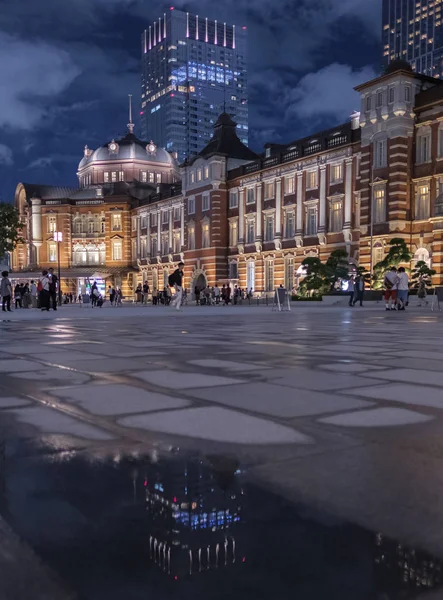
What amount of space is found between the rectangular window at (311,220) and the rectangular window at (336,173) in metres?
2.74

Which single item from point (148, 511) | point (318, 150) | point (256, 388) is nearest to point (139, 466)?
point (148, 511)

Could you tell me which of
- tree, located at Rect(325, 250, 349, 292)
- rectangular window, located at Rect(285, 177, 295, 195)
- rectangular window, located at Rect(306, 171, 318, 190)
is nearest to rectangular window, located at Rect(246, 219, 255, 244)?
rectangular window, located at Rect(285, 177, 295, 195)

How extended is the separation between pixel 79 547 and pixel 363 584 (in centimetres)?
65

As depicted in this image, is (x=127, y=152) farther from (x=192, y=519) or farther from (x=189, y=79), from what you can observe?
(x=189, y=79)

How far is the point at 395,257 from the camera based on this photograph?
3344 centimetres

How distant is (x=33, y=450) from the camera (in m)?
2.38

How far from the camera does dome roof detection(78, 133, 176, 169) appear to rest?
3002 inches

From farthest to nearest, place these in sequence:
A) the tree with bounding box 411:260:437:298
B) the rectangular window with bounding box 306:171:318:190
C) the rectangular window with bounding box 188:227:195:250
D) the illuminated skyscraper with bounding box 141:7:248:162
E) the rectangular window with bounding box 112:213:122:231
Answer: the illuminated skyscraper with bounding box 141:7:248:162 < the rectangular window with bounding box 112:213:122:231 < the rectangular window with bounding box 188:227:195:250 < the rectangular window with bounding box 306:171:318:190 < the tree with bounding box 411:260:437:298

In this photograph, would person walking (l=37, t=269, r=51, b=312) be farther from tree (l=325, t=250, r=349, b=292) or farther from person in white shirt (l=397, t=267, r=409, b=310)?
tree (l=325, t=250, r=349, b=292)

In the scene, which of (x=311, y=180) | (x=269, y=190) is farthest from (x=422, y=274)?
(x=269, y=190)

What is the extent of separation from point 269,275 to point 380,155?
47.0ft

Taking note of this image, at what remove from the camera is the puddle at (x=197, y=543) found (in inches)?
49.8

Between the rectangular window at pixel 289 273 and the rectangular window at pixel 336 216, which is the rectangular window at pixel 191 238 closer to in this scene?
the rectangular window at pixel 289 273

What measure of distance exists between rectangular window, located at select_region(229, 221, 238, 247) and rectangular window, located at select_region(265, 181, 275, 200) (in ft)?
14.5
